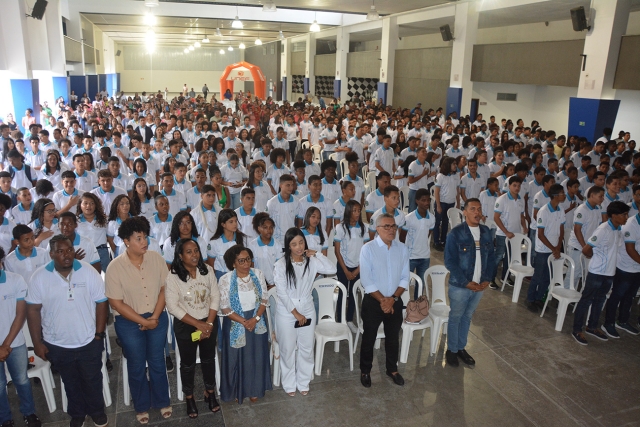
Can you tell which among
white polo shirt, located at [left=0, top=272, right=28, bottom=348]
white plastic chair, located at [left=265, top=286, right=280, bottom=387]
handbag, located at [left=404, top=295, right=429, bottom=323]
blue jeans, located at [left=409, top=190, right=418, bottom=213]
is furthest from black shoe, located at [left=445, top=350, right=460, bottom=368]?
blue jeans, located at [left=409, top=190, right=418, bottom=213]

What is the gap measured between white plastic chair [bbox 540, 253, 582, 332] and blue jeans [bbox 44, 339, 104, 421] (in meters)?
4.59

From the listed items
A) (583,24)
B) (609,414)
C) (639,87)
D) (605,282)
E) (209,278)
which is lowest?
(609,414)

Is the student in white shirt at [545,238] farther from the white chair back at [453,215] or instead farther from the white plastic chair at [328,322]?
the white plastic chair at [328,322]

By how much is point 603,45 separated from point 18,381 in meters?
12.0

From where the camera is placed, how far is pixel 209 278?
3.60m

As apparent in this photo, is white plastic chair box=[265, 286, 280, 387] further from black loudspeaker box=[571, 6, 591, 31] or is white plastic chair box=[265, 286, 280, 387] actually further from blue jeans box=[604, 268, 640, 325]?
black loudspeaker box=[571, 6, 591, 31]

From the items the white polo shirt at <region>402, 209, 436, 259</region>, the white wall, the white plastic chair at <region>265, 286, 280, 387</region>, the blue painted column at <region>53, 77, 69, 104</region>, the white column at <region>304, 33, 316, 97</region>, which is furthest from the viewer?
the white column at <region>304, 33, 316, 97</region>

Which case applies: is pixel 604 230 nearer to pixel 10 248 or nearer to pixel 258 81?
pixel 10 248

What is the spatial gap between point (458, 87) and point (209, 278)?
13.3 metres

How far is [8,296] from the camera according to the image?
10.6 ft

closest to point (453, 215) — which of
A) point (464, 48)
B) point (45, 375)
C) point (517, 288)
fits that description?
point (517, 288)

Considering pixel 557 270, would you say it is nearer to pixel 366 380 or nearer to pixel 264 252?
pixel 366 380

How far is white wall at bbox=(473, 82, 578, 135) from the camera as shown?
15720 mm

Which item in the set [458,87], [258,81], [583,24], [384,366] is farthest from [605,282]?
[258,81]
